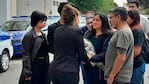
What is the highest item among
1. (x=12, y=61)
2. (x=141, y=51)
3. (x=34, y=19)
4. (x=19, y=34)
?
(x=34, y=19)

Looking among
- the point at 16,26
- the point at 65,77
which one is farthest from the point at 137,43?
the point at 16,26

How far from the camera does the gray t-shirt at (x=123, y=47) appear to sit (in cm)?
435

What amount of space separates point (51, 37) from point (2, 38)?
529 cm

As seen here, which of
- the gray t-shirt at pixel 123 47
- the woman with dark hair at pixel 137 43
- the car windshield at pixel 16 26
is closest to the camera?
the gray t-shirt at pixel 123 47

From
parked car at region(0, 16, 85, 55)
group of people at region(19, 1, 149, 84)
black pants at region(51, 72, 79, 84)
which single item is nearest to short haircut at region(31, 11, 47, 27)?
group of people at region(19, 1, 149, 84)

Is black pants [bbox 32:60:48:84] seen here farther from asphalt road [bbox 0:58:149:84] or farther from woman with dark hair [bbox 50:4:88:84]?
asphalt road [bbox 0:58:149:84]

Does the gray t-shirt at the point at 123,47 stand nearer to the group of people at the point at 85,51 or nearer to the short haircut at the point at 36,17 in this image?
the group of people at the point at 85,51

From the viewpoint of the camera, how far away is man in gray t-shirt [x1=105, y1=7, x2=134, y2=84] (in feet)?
14.3

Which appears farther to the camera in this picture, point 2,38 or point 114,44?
point 2,38

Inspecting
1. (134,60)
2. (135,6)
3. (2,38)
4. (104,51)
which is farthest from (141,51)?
(2,38)

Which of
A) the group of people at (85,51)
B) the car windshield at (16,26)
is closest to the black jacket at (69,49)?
the group of people at (85,51)

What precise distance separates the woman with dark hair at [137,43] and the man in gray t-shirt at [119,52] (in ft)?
1.29

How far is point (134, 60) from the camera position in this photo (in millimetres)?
5008

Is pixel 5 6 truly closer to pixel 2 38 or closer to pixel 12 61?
pixel 12 61
